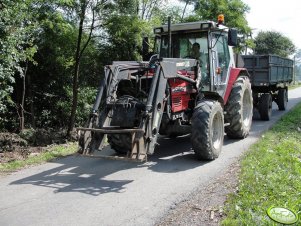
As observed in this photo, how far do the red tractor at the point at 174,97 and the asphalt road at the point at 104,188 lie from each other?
0.49 metres

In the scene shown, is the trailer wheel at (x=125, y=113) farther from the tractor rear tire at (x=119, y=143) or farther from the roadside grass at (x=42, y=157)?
the roadside grass at (x=42, y=157)

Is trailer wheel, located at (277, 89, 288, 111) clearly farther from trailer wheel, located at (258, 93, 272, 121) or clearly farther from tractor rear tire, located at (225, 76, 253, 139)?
tractor rear tire, located at (225, 76, 253, 139)

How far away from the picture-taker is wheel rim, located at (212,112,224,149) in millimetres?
7752

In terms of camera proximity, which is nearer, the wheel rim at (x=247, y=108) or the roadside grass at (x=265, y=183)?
the roadside grass at (x=265, y=183)

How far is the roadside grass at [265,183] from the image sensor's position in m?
4.55

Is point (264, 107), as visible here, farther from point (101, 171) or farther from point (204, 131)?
point (101, 171)

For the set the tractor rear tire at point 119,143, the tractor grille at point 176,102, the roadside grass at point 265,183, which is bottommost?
the roadside grass at point 265,183

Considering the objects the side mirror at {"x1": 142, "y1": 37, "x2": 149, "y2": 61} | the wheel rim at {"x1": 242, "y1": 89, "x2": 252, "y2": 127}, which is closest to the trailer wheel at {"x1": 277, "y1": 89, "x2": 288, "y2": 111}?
the wheel rim at {"x1": 242, "y1": 89, "x2": 252, "y2": 127}

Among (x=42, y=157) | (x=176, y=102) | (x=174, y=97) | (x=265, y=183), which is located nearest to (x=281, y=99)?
(x=176, y=102)

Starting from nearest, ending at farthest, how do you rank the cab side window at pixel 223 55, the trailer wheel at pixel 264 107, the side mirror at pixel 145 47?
the cab side window at pixel 223 55
the side mirror at pixel 145 47
the trailer wheel at pixel 264 107

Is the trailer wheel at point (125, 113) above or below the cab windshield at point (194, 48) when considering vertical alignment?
below

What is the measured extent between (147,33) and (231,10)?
32.8ft

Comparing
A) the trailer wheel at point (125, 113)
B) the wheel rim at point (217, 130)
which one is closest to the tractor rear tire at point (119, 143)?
the trailer wheel at point (125, 113)

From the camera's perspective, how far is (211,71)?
8.16 metres
